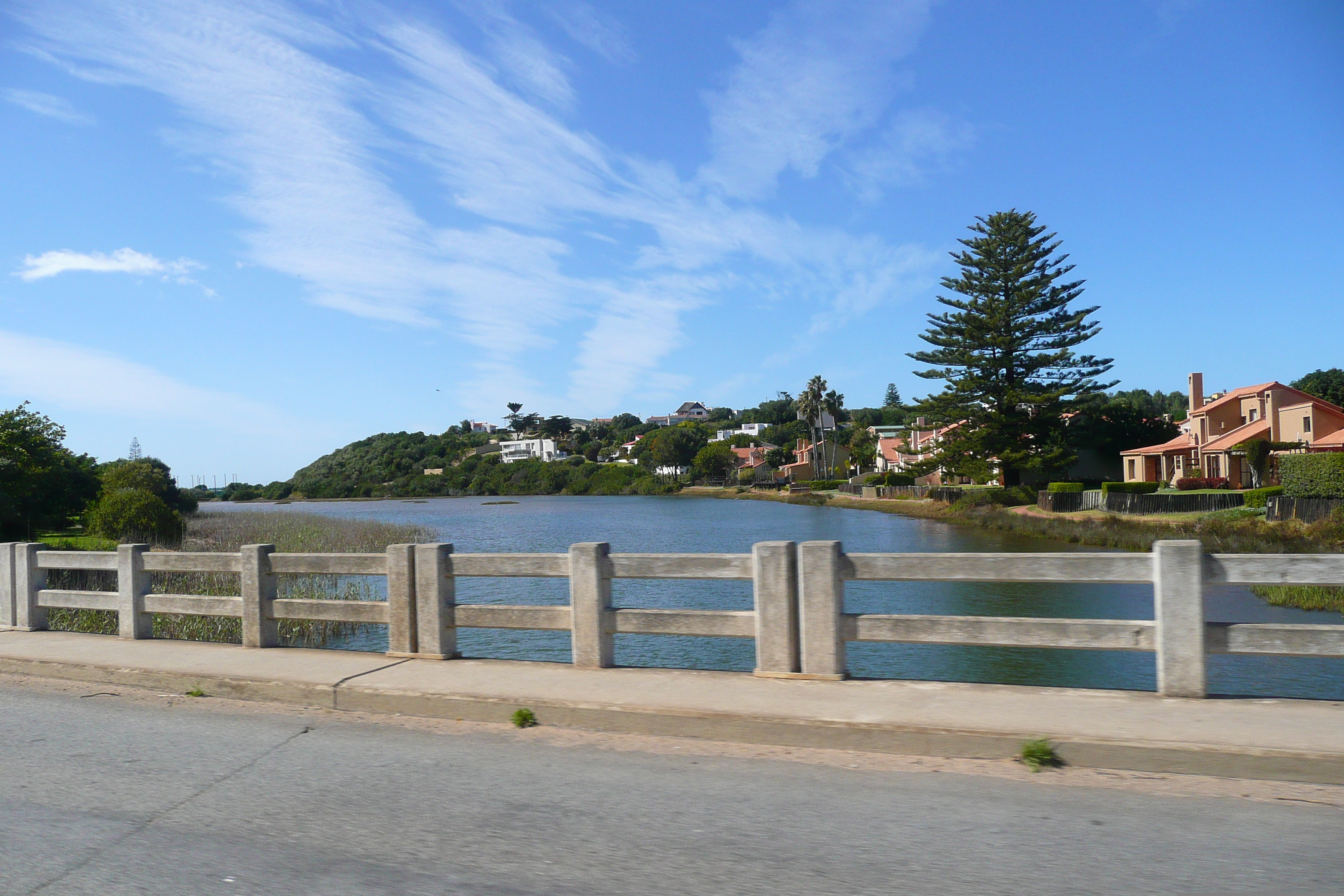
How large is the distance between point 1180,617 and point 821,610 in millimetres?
2584

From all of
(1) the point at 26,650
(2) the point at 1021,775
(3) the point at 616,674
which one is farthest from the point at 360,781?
(1) the point at 26,650

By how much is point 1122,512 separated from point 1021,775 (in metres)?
48.0

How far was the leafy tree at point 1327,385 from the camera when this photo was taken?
283ft

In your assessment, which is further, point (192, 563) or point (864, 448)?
point (864, 448)

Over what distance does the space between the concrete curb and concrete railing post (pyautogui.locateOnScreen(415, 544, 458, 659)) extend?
0.36m

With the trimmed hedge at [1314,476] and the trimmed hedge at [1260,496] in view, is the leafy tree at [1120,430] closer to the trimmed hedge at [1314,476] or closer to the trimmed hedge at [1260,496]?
the trimmed hedge at [1260,496]

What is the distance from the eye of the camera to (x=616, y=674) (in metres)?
8.34

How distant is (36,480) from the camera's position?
3734cm

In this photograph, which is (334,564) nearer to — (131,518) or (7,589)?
(7,589)

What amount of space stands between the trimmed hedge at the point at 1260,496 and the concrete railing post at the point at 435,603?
3912 cm

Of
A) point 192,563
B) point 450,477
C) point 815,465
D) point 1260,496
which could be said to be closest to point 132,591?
point 192,563

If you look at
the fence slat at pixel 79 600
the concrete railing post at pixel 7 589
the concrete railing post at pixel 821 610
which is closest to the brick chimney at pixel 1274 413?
the concrete railing post at pixel 821 610

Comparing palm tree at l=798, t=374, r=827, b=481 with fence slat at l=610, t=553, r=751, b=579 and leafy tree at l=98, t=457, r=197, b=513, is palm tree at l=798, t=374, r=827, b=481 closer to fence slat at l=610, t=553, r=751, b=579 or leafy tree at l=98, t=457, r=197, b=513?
leafy tree at l=98, t=457, r=197, b=513

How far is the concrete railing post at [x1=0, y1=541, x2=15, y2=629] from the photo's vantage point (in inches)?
478
